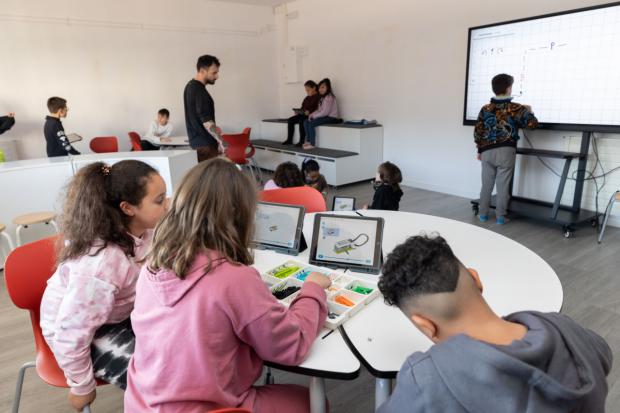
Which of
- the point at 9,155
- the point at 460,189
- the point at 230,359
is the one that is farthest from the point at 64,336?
the point at 9,155

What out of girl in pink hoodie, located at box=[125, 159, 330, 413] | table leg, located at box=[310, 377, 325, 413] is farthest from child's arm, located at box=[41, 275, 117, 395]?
table leg, located at box=[310, 377, 325, 413]

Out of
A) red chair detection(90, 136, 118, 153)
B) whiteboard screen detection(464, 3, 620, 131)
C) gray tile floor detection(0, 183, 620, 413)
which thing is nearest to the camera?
gray tile floor detection(0, 183, 620, 413)

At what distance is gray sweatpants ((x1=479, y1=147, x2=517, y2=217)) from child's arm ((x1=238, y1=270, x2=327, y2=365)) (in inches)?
139

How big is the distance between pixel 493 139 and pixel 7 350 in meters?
4.15

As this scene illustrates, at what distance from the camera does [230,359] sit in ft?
3.16

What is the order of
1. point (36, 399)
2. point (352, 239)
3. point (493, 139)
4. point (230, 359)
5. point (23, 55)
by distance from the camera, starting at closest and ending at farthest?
point (230, 359)
point (352, 239)
point (36, 399)
point (493, 139)
point (23, 55)

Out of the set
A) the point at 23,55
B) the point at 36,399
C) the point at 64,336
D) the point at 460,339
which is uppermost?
the point at 23,55

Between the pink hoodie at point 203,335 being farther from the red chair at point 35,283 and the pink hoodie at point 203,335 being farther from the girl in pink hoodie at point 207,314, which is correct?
the red chair at point 35,283

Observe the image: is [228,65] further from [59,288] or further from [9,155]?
[59,288]

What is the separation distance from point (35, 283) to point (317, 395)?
106cm

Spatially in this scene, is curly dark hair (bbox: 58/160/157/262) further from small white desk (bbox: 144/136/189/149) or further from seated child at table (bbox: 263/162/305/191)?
small white desk (bbox: 144/136/189/149)

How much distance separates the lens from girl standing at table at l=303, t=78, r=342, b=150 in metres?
6.41

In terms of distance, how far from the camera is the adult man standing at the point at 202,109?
3.61 meters

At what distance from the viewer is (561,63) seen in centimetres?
381
